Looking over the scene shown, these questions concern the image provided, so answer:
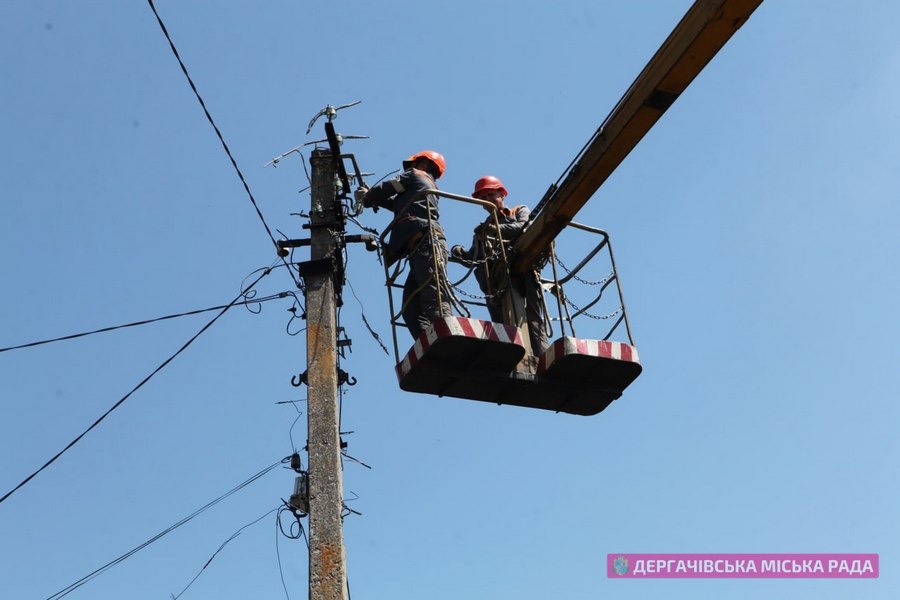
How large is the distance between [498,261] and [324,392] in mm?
2200

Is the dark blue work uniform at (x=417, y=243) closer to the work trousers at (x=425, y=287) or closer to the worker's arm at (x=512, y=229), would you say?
the work trousers at (x=425, y=287)

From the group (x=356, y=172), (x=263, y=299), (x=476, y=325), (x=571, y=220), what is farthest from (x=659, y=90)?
(x=263, y=299)

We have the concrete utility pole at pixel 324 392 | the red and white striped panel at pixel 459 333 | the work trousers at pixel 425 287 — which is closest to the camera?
the concrete utility pole at pixel 324 392

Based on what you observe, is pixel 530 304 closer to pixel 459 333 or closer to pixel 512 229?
pixel 512 229

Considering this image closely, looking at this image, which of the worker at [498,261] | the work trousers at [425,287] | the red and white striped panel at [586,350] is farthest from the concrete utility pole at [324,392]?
the red and white striped panel at [586,350]

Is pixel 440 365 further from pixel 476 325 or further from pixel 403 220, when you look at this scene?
pixel 403 220

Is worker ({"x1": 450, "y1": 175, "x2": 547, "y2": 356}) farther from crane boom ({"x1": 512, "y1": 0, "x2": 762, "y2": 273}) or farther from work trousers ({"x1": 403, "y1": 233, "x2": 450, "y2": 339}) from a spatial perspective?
work trousers ({"x1": 403, "y1": 233, "x2": 450, "y2": 339})

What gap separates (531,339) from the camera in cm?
1012

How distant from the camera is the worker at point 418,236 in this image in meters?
9.40

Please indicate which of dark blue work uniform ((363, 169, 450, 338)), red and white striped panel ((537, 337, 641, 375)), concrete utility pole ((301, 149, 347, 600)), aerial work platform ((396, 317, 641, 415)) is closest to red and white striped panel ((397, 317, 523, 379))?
aerial work platform ((396, 317, 641, 415))

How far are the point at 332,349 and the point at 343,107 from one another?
9.29 feet

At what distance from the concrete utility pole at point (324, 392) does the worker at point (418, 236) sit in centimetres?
41

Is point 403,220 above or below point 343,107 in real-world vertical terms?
below

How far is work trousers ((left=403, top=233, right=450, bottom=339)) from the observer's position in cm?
935
